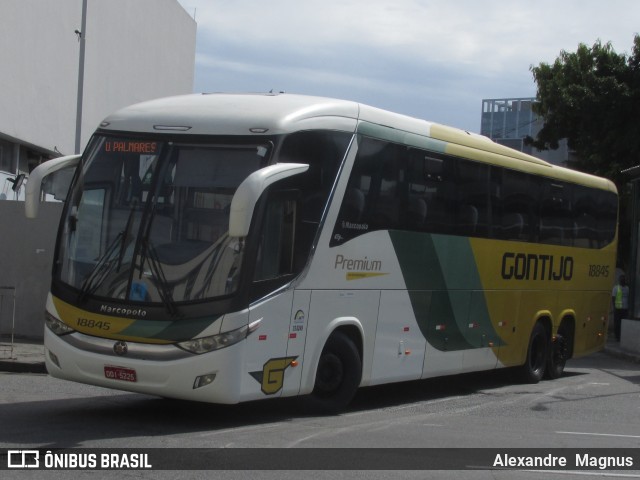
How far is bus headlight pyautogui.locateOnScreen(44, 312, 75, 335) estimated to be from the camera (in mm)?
10250

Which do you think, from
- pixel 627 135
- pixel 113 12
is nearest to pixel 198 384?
pixel 113 12

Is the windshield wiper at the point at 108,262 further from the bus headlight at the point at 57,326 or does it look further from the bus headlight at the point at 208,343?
the bus headlight at the point at 208,343

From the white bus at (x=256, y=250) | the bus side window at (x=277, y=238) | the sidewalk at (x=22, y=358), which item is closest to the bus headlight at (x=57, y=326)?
the white bus at (x=256, y=250)

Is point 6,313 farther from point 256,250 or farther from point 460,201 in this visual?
point 256,250

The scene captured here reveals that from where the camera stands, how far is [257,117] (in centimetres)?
1036

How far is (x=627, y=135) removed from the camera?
31.7 m

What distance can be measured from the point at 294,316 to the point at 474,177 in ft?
15.7

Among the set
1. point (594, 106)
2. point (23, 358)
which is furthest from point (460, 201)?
point (594, 106)

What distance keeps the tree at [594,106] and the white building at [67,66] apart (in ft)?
44.3

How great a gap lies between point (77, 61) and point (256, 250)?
19433 millimetres

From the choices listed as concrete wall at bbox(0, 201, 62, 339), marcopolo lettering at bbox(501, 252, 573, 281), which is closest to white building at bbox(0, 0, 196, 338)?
concrete wall at bbox(0, 201, 62, 339)

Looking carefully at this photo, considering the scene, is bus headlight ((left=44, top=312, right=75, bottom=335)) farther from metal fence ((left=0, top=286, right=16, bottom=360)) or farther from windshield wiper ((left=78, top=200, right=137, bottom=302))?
metal fence ((left=0, top=286, right=16, bottom=360))

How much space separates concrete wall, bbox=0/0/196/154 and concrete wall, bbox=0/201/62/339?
615 cm

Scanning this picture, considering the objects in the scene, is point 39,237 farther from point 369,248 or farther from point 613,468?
point 613,468
